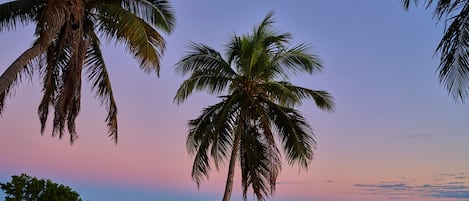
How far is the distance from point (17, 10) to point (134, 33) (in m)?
2.51

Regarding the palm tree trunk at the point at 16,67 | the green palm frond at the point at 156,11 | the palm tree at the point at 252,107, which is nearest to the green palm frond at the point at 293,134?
the palm tree at the point at 252,107

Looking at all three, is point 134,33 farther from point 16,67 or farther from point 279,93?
→ point 279,93

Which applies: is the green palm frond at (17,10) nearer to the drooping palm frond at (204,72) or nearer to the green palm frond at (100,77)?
the green palm frond at (100,77)

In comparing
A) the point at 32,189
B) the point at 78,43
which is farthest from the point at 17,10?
the point at 32,189

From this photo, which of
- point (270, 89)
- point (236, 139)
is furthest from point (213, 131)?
point (270, 89)

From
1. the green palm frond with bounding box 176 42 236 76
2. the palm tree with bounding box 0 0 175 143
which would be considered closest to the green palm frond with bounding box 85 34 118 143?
the palm tree with bounding box 0 0 175 143

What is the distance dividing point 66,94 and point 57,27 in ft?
5.68

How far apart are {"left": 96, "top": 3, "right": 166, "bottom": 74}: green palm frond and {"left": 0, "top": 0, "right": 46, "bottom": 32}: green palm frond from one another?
48.9 inches

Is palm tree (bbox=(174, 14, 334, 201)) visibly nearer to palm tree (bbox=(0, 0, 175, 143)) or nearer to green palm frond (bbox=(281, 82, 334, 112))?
green palm frond (bbox=(281, 82, 334, 112))

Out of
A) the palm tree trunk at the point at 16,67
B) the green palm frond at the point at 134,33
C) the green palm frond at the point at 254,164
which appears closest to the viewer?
the palm tree trunk at the point at 16,67

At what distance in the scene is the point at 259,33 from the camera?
16.2 metres

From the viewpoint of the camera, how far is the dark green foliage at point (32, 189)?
1488 centimetres

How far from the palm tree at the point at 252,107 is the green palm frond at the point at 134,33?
383 centimetres

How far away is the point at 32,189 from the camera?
49.5 ft
